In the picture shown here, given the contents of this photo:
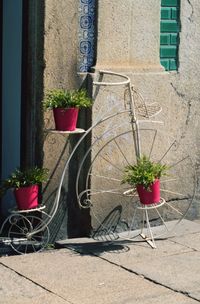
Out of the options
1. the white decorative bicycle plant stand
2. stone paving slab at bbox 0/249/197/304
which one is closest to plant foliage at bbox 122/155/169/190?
the white decorative bicycle plant stand

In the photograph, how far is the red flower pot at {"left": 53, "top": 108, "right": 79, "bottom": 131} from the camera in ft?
20.7

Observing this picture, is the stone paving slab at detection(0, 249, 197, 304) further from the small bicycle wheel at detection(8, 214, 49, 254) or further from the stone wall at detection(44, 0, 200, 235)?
the stone wall at detection(44, 0, 200, 235)

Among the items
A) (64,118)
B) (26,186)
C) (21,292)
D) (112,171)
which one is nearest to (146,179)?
(112,171)

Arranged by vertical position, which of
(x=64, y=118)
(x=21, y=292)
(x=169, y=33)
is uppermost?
(x=169, y=33)

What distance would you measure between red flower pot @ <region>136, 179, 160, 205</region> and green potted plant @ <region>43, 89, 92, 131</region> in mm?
715

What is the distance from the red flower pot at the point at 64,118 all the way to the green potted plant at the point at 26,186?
41cm

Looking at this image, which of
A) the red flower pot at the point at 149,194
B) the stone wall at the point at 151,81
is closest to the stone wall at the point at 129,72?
the stone wall at the point at 151,81

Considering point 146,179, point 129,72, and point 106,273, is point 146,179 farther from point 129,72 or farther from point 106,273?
point 129,72

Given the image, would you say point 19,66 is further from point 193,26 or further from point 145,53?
point 193,26

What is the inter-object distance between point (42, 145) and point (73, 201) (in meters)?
0.56

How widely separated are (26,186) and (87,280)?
0.97 meters

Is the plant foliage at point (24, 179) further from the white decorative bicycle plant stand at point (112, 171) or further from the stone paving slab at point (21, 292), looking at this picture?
the stone paving slab at point (21, 292)

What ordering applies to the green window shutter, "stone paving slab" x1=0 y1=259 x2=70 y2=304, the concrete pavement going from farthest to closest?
the green window shutter → the concrete pavement → "stone paving slab" x1=0 y1=259 x2=70 y2=304

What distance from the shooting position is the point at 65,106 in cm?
634
